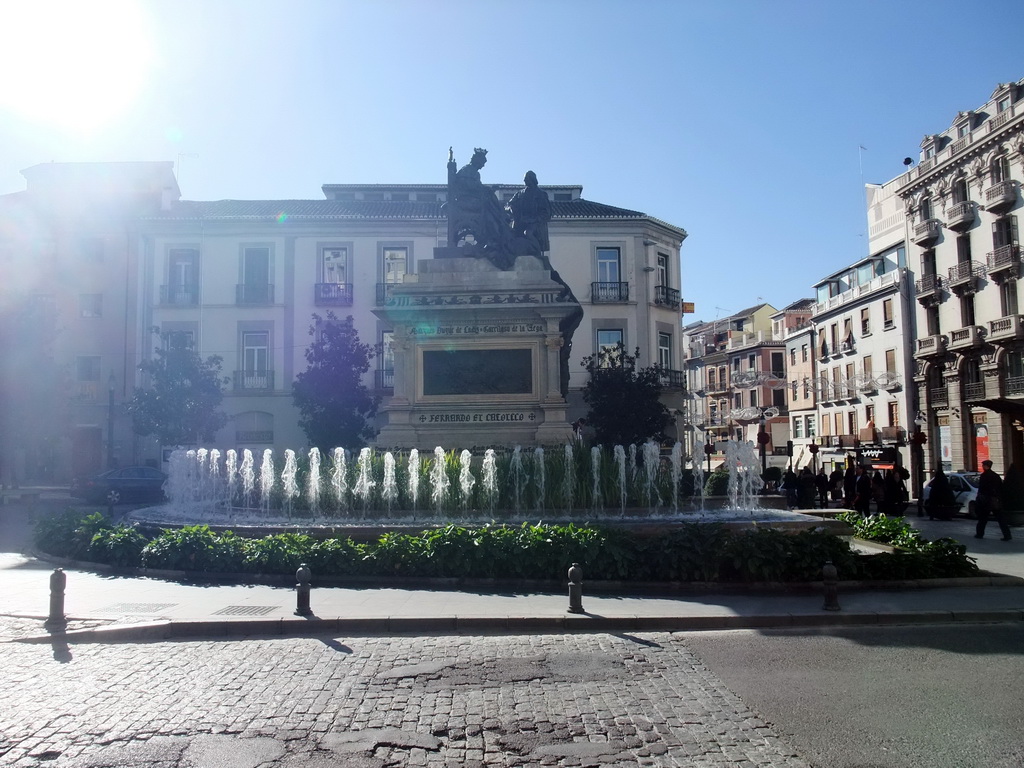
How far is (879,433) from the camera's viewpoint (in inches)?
1850

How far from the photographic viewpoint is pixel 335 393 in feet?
110

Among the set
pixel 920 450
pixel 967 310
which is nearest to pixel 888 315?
pixel 967 310

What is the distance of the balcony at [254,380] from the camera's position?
39.5 meters

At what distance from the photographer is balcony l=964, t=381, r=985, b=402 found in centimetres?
3975

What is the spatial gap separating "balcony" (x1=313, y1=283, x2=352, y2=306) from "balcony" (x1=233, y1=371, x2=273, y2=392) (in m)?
4.13

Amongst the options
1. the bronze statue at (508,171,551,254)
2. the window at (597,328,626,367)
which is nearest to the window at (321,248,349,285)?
the window at (597,328,626,367)

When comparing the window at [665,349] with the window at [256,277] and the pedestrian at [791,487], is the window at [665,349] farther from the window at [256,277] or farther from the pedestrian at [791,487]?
the window at [256,277]

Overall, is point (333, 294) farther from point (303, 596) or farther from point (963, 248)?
point (303, 596)

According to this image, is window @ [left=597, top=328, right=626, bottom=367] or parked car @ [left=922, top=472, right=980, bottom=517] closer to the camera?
parked car @ [left=922, top=472, right=980, bottom=517]

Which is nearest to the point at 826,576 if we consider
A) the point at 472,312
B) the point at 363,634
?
the point at 363,634

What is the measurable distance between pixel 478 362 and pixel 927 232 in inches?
1373

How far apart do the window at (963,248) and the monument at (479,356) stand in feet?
103

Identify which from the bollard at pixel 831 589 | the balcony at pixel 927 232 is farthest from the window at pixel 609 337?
the bollard at pixel 831 589

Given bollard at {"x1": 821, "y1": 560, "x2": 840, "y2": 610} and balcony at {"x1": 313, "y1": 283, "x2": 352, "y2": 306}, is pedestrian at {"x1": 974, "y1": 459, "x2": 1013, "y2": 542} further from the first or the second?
balcony at {"x1": 313, "y1": 283, "x2": 352, "y2": 306}
